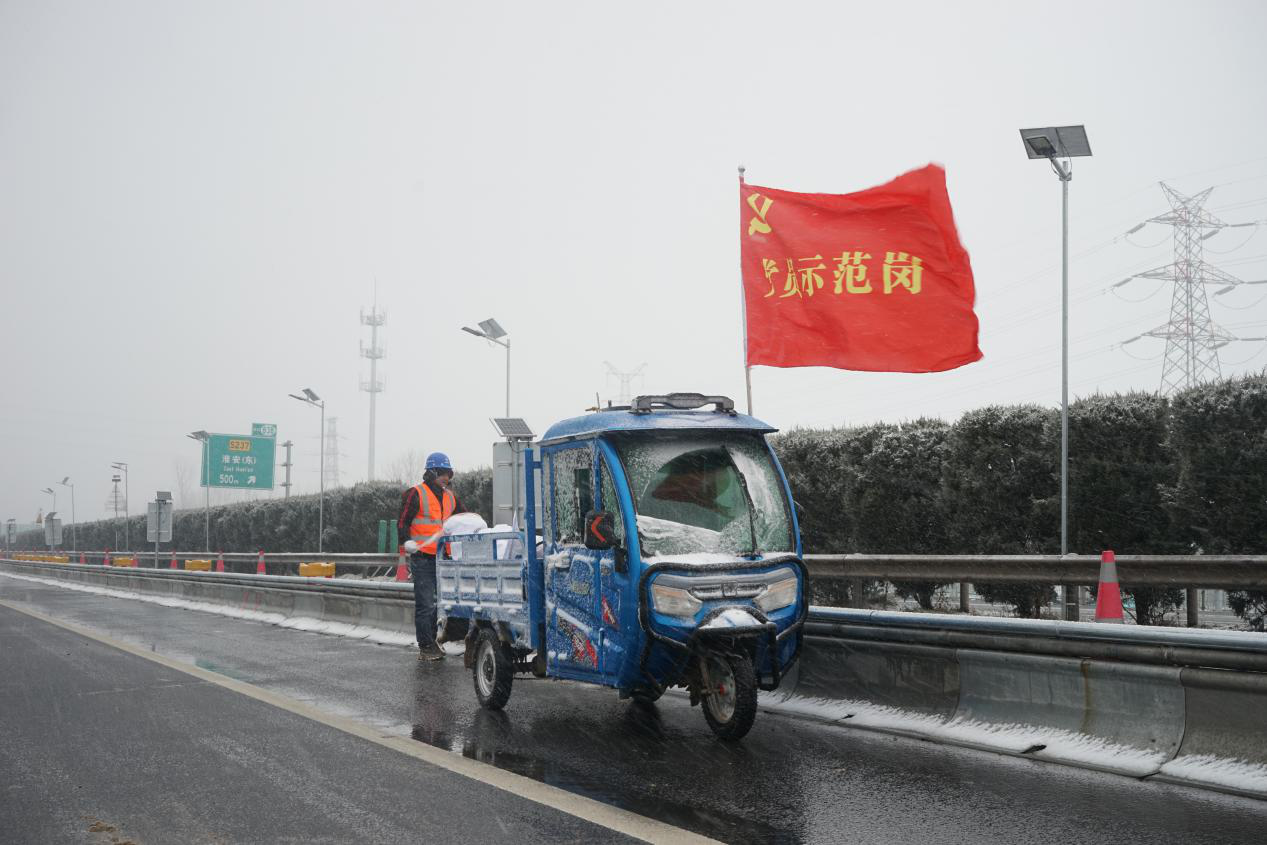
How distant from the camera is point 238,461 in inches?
2434

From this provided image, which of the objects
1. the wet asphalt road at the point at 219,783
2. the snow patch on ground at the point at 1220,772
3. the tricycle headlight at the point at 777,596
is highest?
the tricycle headlight at the point at 777,596

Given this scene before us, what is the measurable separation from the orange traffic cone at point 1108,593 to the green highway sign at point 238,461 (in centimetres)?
5565

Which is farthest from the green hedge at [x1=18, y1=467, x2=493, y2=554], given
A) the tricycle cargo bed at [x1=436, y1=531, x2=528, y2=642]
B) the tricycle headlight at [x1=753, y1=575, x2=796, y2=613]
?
the tricycle headlight at [x1=753, y1=575, x2=796, y2=613]

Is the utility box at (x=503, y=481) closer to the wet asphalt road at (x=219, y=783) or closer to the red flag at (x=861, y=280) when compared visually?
the red flag at (x=861, y=280)

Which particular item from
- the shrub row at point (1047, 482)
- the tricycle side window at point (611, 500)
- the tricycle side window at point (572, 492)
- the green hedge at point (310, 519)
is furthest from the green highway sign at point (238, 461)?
the tricycle side window at point (611, 500)

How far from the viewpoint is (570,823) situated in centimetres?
543

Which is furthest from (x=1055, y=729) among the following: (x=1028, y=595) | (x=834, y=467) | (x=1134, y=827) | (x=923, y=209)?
(x=834, y=467)

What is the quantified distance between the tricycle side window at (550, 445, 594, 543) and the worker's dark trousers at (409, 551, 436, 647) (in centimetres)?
439

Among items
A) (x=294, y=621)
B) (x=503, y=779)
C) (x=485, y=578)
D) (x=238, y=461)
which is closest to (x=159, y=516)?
(x=238, y=461)

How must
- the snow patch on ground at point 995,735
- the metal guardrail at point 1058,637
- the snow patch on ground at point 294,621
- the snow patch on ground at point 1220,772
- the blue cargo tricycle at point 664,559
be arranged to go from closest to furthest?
the snow patch on ground at point 1220,772
the metal guardrail at point 1058,637
the snow patch on ground at point 995,735
the blue cargo tricycle at point 664,559
the snow patch on ground at point 294,621

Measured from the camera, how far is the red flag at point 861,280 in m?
12.8

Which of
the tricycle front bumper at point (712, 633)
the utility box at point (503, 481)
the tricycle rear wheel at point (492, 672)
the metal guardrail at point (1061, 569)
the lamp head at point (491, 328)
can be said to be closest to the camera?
the tricycle front bumper at point (712, 633)

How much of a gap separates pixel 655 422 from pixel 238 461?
2283 inches

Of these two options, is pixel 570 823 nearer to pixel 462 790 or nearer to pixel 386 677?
pixel 462 790
